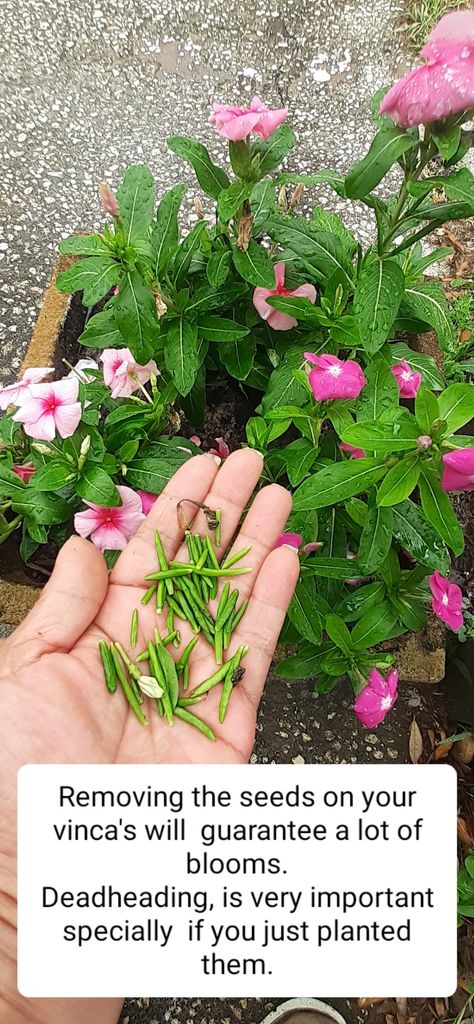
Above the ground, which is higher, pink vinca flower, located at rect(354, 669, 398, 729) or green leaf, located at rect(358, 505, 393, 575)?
green leaf, located at rect(358, 505, 393, 575)

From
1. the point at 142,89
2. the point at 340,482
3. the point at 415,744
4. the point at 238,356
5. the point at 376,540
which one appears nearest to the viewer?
the point at 340,482

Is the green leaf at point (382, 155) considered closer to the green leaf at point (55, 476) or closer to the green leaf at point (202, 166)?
the green leaf at point (202, 166)

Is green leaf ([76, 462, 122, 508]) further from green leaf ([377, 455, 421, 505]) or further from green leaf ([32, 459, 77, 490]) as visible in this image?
green leaf ([377, 455, 421, 505])

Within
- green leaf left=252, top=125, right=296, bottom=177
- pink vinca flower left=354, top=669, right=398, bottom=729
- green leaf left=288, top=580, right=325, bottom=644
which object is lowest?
pink vinca flower left=354, top=669, right=398, bottom=729

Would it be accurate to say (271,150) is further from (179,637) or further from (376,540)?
(179,637)

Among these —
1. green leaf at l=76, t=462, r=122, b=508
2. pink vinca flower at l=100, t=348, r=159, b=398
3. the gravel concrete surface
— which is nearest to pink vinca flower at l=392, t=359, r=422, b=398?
pink vinca flower at l=100, t=348, r=159, b=398

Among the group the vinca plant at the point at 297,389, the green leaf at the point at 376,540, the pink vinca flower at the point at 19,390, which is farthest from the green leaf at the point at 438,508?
the pink vinca flower at the point at 19,390

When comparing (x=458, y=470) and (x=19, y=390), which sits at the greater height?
(x=19, y=390)

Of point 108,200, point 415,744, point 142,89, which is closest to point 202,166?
point 108,200
